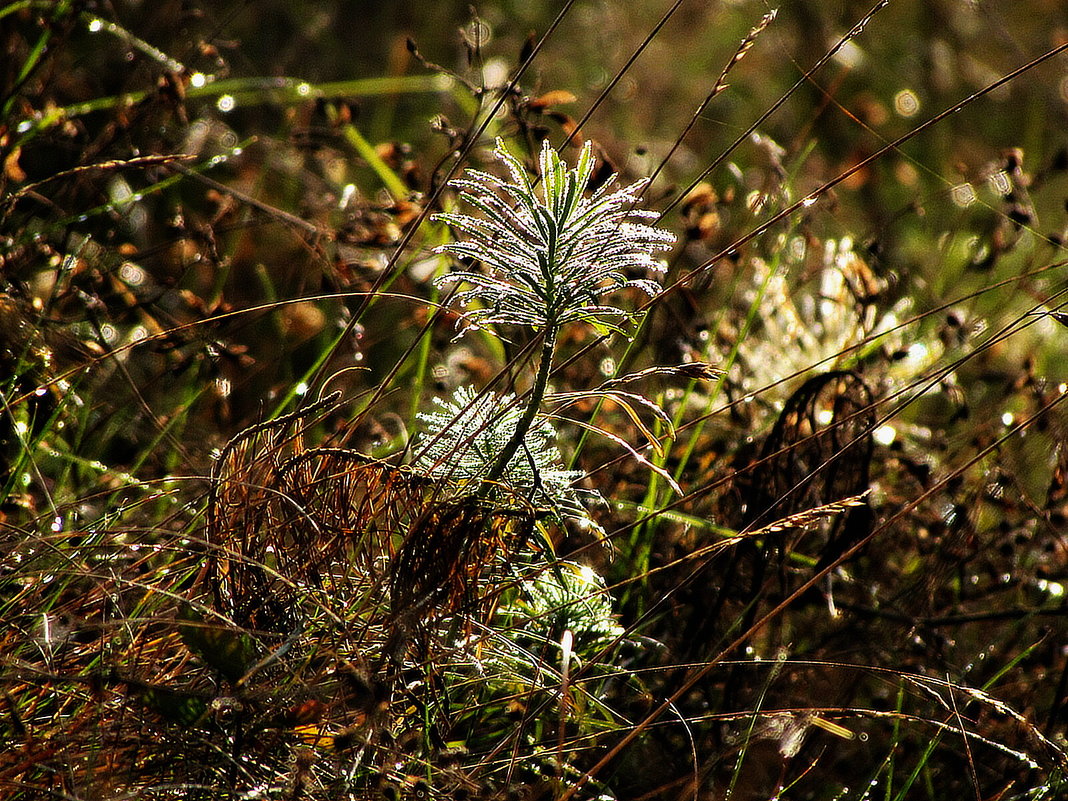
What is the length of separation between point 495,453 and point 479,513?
0.26ft

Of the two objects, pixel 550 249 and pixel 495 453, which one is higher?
pixel 550 249

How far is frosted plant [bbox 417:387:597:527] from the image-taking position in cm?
109

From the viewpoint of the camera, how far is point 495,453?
110 centimetres

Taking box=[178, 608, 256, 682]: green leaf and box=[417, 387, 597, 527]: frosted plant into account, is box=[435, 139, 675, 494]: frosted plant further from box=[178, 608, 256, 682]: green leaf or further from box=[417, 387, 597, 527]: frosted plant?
box=[178, 608, 256, 682]: green leaf

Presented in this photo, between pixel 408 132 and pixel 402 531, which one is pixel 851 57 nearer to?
pixel 408 132

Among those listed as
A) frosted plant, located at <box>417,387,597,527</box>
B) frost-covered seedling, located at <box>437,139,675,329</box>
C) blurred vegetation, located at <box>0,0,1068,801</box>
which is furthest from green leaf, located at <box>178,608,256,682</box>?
frost-covered seedling, located at <box>437,139,675,329</box>

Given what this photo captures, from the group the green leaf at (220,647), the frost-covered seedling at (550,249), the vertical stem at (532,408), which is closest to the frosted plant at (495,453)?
the vertical stem at (532,408)

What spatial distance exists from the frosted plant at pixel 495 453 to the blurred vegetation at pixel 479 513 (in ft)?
0.14

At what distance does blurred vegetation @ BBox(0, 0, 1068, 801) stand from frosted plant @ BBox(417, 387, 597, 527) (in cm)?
4

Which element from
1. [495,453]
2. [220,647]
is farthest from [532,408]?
[220,647]

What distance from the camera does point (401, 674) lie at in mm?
1104

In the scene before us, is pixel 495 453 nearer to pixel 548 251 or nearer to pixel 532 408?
pixel 532 408

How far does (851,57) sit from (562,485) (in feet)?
12.1

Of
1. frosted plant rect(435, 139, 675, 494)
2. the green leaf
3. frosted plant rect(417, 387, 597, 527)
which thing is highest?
frosted plant rect(435, 139, 675, 494)
